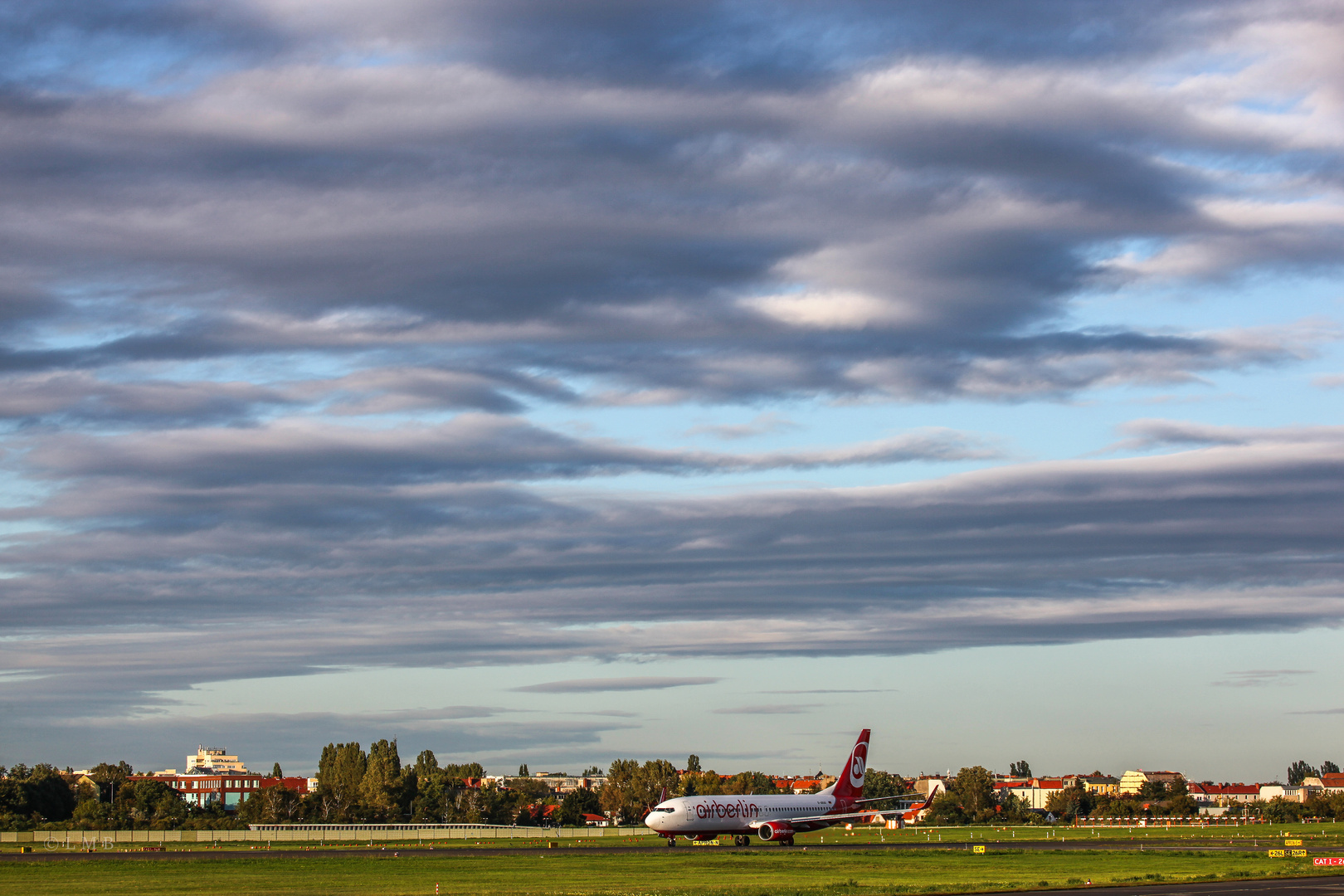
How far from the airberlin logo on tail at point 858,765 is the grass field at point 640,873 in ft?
78.5

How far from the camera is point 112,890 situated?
2189 inches

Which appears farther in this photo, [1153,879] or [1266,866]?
[1266,866]

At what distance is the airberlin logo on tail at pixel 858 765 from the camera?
11425 centimetres

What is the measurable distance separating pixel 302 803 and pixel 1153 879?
5897 inches

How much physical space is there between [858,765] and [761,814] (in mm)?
14958

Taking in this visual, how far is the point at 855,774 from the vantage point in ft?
376

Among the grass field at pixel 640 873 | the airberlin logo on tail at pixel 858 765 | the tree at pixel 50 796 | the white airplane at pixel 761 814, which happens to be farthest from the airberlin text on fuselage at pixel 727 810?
the tree at pixel 50 796

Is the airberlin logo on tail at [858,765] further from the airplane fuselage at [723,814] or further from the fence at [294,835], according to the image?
the fence at [294,835]

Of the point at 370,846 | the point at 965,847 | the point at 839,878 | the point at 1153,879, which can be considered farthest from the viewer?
the point at 370,846

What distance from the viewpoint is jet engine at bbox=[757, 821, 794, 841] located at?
10328cm

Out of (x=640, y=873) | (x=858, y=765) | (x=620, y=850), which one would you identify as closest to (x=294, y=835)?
(x=620, y=850)

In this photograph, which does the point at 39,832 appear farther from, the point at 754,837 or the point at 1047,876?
the point at 1047,876

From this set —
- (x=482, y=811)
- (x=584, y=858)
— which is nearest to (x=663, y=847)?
(x=584, y=858)

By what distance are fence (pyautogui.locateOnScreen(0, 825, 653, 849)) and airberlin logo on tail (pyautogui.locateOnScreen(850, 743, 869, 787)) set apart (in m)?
31.3
